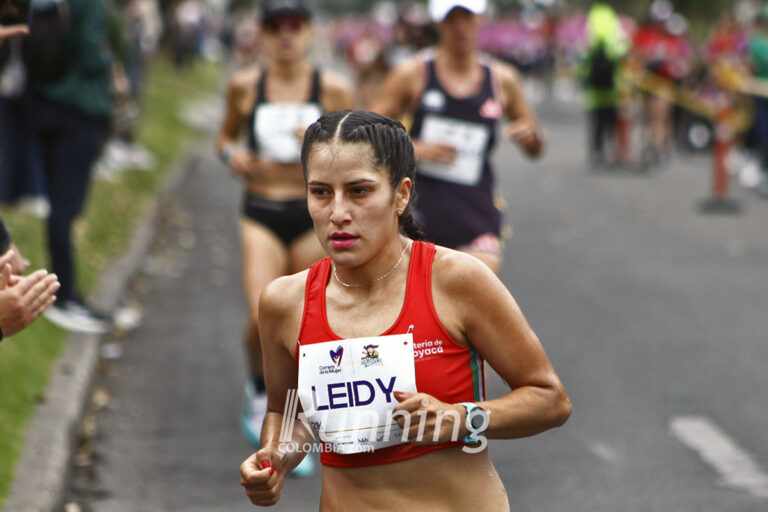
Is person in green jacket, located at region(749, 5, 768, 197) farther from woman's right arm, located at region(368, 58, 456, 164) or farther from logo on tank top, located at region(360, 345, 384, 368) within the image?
logo on tank top, located at region(360, 345, 384, 368)

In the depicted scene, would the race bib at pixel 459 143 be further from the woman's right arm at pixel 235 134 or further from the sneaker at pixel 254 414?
the sneaker at pixel 254 414

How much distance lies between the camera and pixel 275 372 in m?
3.02

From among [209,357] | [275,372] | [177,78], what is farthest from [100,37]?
[177,78]

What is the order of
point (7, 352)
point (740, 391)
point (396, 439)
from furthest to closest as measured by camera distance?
point (740, 391) < point (7, 352) < point (396, 439)

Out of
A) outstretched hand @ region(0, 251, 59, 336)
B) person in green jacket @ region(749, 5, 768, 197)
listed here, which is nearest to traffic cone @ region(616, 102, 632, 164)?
person in green jacket @ region(749, 5, 768, 197)

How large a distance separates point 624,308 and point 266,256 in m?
3.78

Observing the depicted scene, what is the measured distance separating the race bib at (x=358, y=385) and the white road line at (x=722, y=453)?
3.00 metres

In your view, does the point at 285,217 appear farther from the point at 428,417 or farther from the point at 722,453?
the point at 428,417

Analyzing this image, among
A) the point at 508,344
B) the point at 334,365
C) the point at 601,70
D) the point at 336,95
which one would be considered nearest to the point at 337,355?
the point at 334,365

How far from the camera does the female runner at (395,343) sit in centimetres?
278

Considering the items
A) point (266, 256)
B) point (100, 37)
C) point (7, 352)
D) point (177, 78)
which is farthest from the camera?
point (177, 78)

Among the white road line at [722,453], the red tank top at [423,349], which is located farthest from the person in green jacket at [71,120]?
the red tank top at [423,349]

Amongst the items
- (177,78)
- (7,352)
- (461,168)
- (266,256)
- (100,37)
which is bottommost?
(177,78)

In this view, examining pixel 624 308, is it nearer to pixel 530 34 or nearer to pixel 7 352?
pixel 7 352
